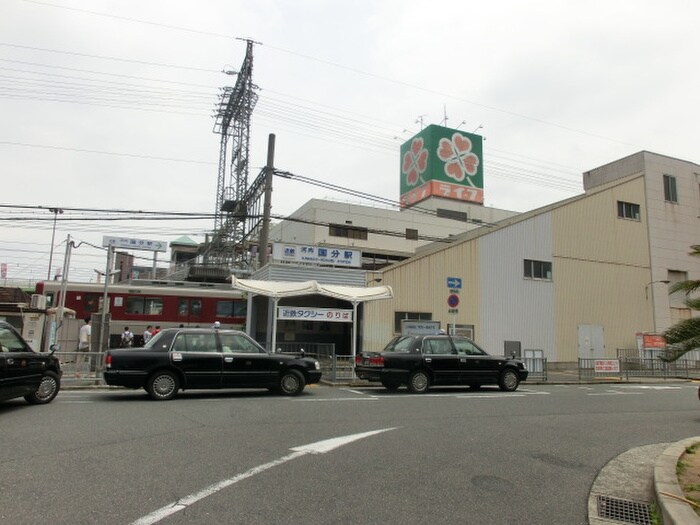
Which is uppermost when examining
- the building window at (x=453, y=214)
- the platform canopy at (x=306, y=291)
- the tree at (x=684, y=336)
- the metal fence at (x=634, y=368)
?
the building window at (x=453, y=214)

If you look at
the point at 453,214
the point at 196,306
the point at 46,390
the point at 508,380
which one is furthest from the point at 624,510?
the point at 453,214

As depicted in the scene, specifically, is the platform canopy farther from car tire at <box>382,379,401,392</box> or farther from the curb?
the curb

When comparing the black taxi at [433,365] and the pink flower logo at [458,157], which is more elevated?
the pink flower logo at [458,157]

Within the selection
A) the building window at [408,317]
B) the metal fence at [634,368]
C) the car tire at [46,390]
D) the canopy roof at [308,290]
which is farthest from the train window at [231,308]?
the metal fence at [634,368]

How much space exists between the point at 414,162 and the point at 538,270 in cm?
3687

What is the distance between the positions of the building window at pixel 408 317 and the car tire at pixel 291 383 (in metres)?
9.55

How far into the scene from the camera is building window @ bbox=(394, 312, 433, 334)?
71.7ft

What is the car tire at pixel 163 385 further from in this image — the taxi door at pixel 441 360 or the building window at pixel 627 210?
the building window at pixel 627 210

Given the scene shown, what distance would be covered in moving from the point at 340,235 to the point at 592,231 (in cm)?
2513

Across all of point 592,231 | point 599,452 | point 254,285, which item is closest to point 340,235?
point 592,231

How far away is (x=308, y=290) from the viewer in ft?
60.2

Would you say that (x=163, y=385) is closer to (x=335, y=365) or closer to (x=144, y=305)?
(x=335, y=365)

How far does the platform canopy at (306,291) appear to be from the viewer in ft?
59.5

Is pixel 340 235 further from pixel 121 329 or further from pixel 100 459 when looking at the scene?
pixel 100 459
